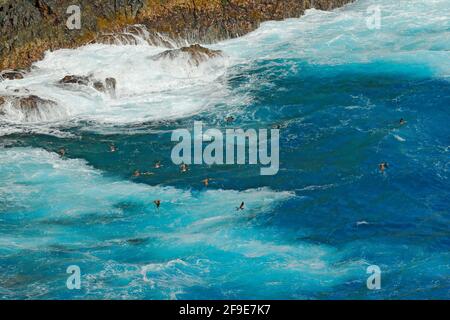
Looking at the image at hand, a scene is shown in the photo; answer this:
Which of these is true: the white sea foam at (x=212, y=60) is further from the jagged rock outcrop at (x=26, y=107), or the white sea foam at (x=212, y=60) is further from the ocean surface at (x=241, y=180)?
the jagged rock outcrop at (x=26, y=107)

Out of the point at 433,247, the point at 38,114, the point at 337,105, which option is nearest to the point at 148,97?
the point at 38,114

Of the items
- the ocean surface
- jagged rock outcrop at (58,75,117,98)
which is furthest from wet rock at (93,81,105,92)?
the ocean surface

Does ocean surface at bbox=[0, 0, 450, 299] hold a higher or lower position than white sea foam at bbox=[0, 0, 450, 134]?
lower

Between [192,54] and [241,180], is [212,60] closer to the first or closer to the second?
[192,54]

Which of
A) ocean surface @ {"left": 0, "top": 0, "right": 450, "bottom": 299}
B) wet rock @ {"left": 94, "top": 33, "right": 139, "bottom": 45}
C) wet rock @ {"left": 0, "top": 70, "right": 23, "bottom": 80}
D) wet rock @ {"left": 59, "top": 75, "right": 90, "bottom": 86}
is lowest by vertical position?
ocean surface @ {"left": 0, "top": 0, "right": 450, "bottom": 299}

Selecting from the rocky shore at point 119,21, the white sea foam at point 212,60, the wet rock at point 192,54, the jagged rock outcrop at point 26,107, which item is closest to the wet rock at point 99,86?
the white sea foam at point 212,60

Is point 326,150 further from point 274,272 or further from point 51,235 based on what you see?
point 51,235

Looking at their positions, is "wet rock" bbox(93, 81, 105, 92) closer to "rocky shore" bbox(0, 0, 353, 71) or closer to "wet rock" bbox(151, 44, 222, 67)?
"wet rock" bbox(151, 44, 222, 67)
